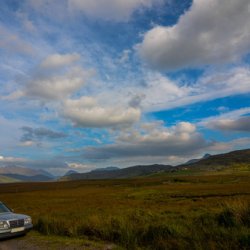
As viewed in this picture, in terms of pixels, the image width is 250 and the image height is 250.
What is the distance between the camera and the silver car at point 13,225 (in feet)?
47.6

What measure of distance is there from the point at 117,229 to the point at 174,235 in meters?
2.64

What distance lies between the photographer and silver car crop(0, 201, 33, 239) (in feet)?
47.6

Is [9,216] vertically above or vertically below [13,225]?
above

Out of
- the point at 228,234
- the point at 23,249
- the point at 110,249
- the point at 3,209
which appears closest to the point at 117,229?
the point at 110,249

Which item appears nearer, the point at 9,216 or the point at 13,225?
the point at 13,225

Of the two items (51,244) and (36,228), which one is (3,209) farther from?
(51,244)

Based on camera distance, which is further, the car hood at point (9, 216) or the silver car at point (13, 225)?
the car hood at point (9, 216)

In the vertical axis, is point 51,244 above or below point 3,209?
below

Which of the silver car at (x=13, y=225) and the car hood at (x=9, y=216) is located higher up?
the car hood at (x=9, y=216)

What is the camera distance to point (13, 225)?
48.9ft

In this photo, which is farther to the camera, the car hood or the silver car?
the car hood

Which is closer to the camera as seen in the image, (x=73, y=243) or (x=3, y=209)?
(x=73, y=243)

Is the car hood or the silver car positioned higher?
the car hood

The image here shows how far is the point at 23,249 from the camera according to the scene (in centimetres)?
1242
